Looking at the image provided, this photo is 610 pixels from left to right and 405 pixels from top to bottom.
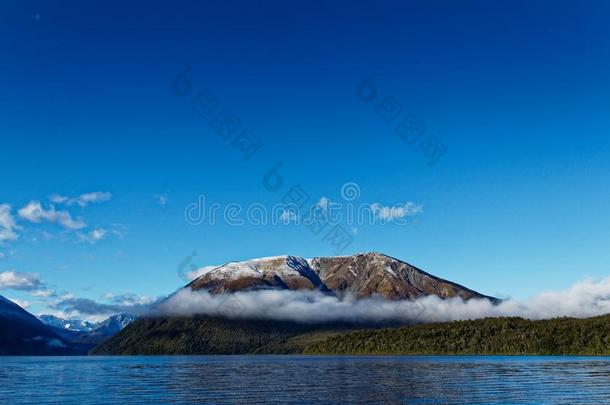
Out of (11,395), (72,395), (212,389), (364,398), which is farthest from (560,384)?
(11,395)

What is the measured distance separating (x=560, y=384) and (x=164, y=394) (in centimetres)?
7164

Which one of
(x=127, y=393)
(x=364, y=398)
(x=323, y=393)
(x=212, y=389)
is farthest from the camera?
(x=212, y=389)

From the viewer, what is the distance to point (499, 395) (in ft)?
293

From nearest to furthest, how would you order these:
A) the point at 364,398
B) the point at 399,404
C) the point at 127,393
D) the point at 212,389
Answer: the point at 399,404
the point at 364,398
the point at 127,393
the point at 212,389

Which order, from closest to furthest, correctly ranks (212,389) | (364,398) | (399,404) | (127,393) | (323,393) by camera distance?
1. (399,404)
2. (364,398)
3. (323,393)
4. (127,393)
5. (212,389)

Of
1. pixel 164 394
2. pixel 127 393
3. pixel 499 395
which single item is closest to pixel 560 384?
pixel 499 395

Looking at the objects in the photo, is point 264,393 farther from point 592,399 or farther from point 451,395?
point 592,399

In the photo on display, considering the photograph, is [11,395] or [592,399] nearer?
[592,399]

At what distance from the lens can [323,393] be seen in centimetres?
9438

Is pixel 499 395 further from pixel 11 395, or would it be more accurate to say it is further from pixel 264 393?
pixel 11 395

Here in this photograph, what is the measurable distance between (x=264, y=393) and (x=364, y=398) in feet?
61.1

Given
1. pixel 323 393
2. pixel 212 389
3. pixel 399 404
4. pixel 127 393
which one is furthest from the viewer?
pixel 212 389

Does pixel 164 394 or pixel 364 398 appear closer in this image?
pixel 364 398

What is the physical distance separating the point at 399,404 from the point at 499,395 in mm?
21044
